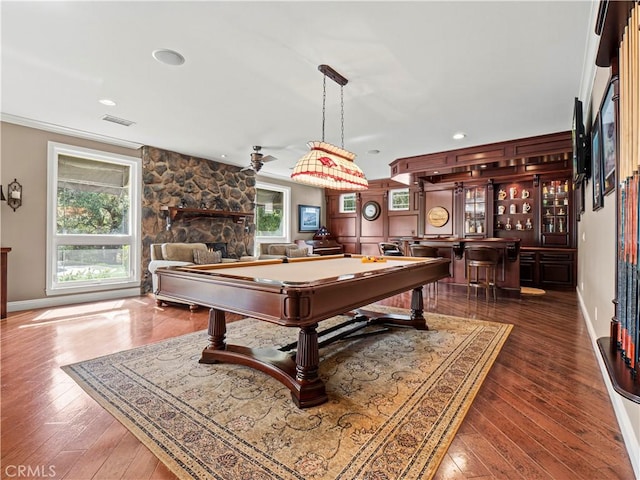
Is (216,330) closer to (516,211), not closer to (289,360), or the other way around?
(289,360)

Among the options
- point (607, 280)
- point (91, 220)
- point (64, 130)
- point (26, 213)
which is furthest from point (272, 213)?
point (607, 280)

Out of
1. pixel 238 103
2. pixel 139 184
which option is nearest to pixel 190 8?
pixel 238 103

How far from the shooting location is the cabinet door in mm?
7383

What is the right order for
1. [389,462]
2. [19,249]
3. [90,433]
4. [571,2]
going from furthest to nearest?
[19,249] < [571,2] < [90,433] < [389,462]

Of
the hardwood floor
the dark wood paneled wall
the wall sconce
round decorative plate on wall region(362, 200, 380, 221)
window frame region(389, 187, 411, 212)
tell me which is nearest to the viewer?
the hardwood floor

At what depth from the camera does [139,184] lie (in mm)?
5715

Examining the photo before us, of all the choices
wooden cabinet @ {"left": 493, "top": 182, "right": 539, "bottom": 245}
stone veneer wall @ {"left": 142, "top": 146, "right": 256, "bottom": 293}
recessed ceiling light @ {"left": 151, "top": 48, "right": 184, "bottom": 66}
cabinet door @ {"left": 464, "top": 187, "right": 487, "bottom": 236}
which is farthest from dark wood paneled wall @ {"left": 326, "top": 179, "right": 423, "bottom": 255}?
recessed ceiling light @ {"left": 151, "top": 48, "right": 184, "bottom": 66}

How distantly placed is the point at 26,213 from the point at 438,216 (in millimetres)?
8107

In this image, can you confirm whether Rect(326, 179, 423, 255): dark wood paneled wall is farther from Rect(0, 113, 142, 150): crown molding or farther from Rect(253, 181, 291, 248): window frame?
Rect(0, 113, 142, 150): crown molding

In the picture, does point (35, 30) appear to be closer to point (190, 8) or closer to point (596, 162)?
point (190, 8)

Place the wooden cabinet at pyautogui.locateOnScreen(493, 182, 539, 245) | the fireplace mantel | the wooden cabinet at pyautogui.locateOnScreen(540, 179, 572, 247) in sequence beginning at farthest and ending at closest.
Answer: the wooden cabinet at pyautogui.locateOnScreen(493, 182, 539, 245) → the wooden cabinet at pyautogui.locateOnScreen(540, 179, 572, 247) → the fireplace mantel

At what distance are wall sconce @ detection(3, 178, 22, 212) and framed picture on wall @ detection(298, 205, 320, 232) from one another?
6.03 m

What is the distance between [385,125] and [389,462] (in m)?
4.16

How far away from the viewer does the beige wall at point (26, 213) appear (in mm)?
4367
